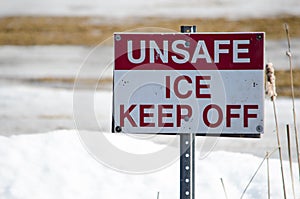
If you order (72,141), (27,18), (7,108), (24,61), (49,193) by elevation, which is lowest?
(49,193)

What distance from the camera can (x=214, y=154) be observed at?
3.72 m

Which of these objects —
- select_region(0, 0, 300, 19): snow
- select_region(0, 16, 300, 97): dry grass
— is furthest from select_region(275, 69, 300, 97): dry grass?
select_region(0, 0, 300, 19): snow

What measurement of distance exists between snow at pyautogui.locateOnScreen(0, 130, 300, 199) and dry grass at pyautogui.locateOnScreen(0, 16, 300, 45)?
11.1 feet

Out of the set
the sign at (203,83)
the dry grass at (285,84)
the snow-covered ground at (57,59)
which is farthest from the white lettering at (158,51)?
the snow-covered ground at (57,59)

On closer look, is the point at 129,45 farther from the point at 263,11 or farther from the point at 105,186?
the point at 263,11

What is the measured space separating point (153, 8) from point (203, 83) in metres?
5.73

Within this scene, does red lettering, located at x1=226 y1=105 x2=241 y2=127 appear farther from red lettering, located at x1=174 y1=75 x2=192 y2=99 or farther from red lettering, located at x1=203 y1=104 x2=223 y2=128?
red lettering, located at x1=174 y1=75 x2=192 y2=99

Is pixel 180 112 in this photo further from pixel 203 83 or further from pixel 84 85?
pixel 84 85

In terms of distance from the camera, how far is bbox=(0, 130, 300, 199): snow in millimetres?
3373

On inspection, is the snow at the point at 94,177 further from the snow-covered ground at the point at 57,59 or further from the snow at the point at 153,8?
the snow at the point at 153,8

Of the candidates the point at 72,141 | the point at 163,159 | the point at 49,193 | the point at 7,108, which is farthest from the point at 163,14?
the point at 163,159

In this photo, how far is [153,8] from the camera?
810 cm

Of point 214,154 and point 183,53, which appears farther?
point 214,154

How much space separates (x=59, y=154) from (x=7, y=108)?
2.14 m
